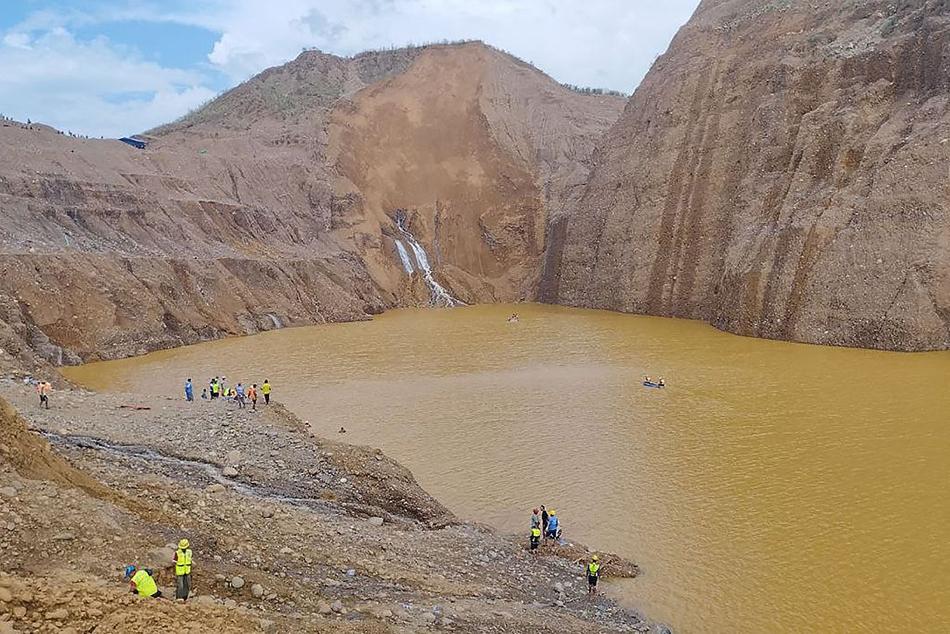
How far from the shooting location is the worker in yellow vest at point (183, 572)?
23.3 feet

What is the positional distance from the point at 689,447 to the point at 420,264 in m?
40.4

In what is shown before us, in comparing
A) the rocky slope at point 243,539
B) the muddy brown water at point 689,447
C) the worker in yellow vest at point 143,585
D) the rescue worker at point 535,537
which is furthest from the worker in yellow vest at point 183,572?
the muddy brown water at point 689,447

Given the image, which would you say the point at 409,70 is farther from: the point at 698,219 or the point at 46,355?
the point at 46,355

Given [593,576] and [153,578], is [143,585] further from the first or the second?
[593,576]

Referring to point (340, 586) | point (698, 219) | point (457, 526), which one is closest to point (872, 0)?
point (698, 219)

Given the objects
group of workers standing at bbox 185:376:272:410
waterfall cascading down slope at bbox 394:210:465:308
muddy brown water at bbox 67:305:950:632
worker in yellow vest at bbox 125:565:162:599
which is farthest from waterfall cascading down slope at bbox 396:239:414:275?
worker in yellow vest at bbox 125:565:162:599

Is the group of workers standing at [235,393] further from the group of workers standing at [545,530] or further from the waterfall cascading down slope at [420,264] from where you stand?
the waterfall cascading down slope at [420,264]

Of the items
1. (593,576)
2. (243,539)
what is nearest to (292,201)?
(243,539)

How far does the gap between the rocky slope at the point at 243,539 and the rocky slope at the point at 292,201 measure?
10294mm

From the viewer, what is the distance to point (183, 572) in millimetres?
7133

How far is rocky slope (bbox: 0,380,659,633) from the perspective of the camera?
262 inches

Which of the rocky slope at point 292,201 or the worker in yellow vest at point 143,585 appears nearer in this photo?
the worker in yellow vest at point 143,585

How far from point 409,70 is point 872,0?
42917 millimetres

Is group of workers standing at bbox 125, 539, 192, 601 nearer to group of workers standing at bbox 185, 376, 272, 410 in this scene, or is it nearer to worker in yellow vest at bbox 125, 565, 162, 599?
worker in yellow vest at bbox 125, 565, 162, 599
